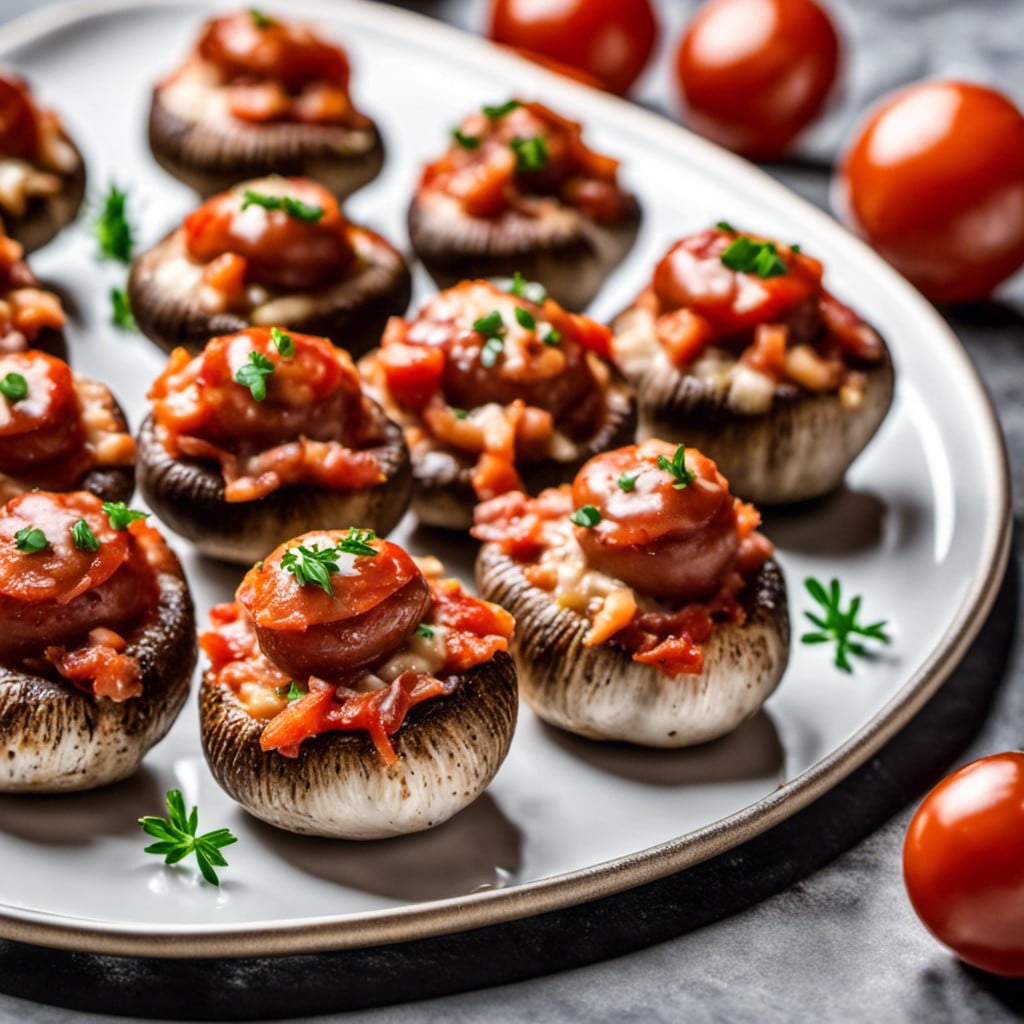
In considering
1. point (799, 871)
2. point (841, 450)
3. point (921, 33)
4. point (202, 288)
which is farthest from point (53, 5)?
point (799, 871)

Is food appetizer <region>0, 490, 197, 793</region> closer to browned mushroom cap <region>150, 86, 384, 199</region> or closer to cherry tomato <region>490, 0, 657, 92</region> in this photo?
browned mushroom cap <region>150, 86, 384, 199</region>

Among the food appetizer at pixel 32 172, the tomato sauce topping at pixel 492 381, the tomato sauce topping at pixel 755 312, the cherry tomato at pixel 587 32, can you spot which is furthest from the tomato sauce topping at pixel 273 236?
the cherry tomato at pixel 587 32

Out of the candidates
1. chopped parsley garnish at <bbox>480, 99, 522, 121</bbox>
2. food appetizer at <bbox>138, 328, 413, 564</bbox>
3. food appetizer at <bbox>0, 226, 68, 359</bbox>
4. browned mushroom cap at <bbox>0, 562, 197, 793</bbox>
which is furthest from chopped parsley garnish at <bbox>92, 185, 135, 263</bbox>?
browned mushroom cap at <bbox>0, 562, 197, 793</bbox>

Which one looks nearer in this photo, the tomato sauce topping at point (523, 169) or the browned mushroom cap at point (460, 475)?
→ the browned mushroom cap at point (460, 475)

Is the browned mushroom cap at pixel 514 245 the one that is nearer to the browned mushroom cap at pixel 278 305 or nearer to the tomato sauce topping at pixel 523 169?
the tomato sauce topping at pixel 523 169

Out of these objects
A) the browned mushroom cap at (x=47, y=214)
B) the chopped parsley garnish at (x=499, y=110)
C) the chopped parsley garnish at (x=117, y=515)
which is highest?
the chopped parsley garnish at (x=499, y=110)

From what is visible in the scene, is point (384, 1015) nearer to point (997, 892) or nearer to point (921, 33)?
point (997, 892)

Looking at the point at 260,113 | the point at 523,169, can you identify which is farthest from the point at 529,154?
the point at 260,113
